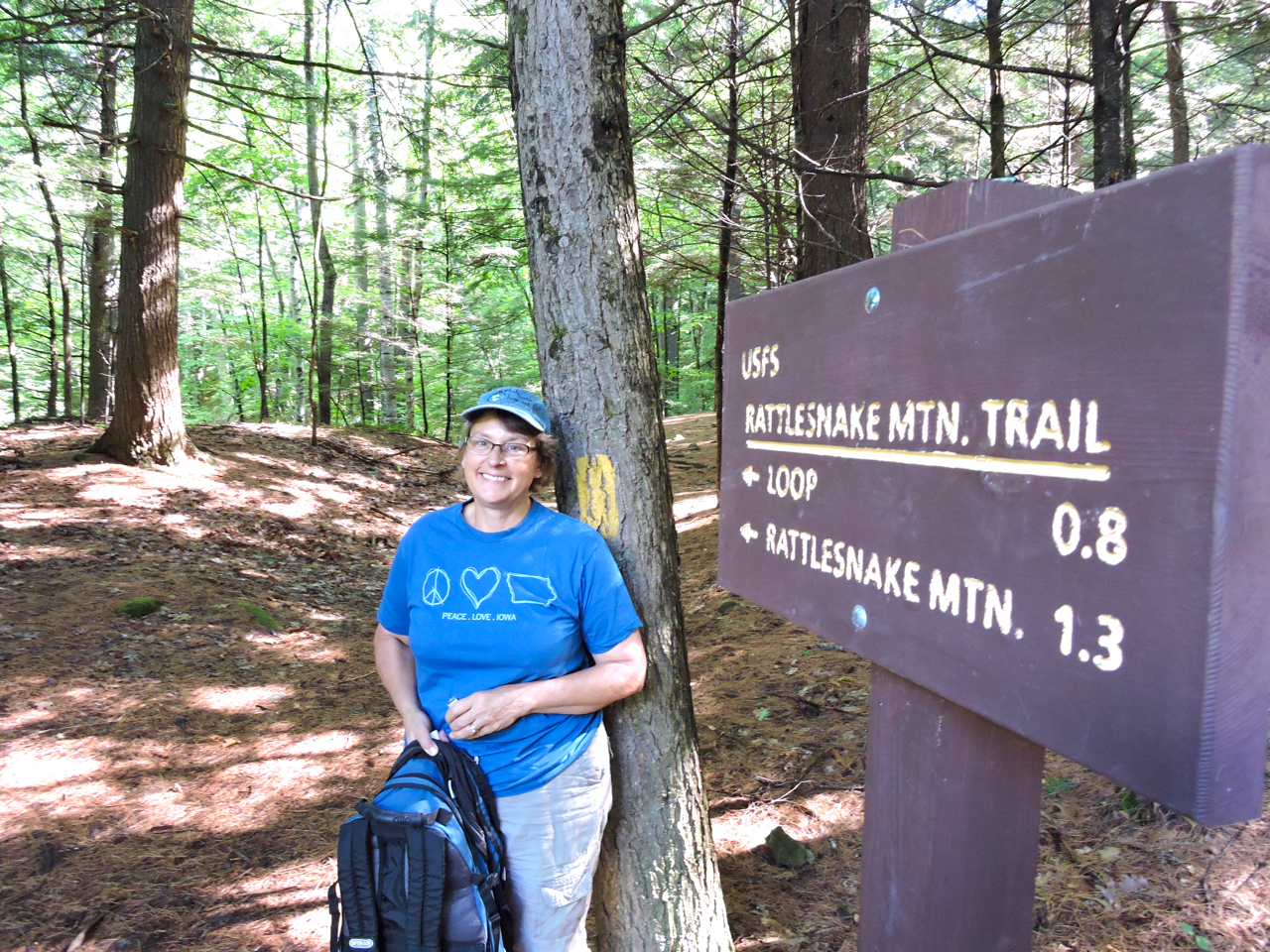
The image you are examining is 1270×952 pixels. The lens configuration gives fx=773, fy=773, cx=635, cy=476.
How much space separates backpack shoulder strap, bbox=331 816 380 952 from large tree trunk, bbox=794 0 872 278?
4.68m

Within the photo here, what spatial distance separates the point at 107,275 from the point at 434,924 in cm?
1240

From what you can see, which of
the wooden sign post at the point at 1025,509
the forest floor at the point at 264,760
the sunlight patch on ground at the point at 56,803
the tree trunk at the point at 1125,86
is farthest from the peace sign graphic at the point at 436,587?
the tree trunk at the point at 1125,86

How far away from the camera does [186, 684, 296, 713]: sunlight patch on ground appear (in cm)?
467

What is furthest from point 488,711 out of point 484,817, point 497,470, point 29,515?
point 29,515

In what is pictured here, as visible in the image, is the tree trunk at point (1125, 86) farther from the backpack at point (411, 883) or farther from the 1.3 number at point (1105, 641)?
the backpack at point (411, 883)

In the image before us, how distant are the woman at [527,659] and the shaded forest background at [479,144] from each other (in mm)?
1777

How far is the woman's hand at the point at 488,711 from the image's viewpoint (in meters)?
2.00

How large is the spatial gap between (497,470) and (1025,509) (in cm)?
141

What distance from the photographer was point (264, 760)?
4.18m

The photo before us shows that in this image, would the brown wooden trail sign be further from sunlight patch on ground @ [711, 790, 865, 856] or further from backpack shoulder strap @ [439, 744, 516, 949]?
sunlight patch on ground @ [711, 790, 865, 856]

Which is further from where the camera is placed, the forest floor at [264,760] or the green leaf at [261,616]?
the green leaf at [261,616]

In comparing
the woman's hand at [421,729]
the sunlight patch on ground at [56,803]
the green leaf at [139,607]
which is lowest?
the sunlight patch on ground at [56,803]

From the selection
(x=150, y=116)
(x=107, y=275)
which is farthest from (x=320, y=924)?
(x=107, y=275)

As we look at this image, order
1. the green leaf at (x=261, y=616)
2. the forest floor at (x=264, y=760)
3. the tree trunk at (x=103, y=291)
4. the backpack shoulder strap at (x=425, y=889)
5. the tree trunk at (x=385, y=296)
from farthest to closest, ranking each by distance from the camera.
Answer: the tree trunk at (x=385, y=296), the tree trunk at (x=103, y=291), the green leaf at (x=261, y=616), the forest floor at (x=264, y=760), the backpack shoulder strap at (x=425, y=889)
